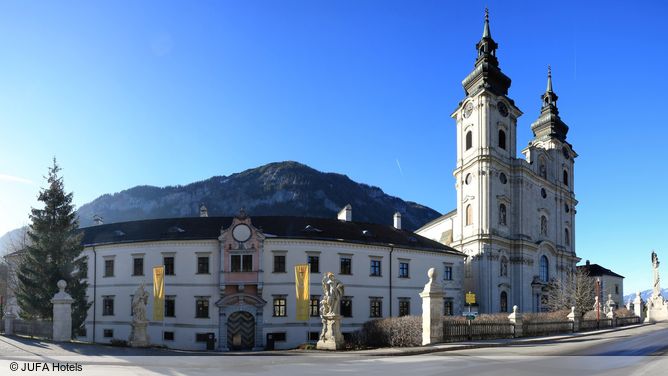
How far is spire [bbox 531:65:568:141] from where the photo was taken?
79.1 m

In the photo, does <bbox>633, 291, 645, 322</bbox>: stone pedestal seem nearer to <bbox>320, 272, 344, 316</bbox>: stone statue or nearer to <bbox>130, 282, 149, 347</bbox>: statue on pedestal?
<bbox>320, 272, 344, 316</bbox>: stone statue

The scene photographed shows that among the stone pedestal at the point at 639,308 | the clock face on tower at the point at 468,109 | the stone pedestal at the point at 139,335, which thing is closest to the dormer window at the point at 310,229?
the stone pedestal at the point at 139,335

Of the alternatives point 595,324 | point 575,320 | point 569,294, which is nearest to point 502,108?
point 569,294

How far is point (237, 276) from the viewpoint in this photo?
42.0 meters

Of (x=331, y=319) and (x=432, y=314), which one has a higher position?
(x=432, y=314)

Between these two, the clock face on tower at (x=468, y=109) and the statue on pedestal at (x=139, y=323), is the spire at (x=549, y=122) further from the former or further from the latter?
the statue on pedestal at (x=139, y=323)

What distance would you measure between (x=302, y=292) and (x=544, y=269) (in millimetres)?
42684

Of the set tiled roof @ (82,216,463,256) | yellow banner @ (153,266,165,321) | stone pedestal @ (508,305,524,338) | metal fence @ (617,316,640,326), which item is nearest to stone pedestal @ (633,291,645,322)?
metal fence @ (617,316,640,326)

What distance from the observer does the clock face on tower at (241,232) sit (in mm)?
42250

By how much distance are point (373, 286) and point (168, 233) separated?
671 inches

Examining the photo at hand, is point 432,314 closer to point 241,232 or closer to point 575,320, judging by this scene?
point 575,320

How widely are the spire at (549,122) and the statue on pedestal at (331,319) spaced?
201 ft

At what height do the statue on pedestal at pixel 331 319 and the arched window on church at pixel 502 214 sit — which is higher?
the arched window on church at pixel 502 214

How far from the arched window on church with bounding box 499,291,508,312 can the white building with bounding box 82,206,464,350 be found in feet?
61.8
